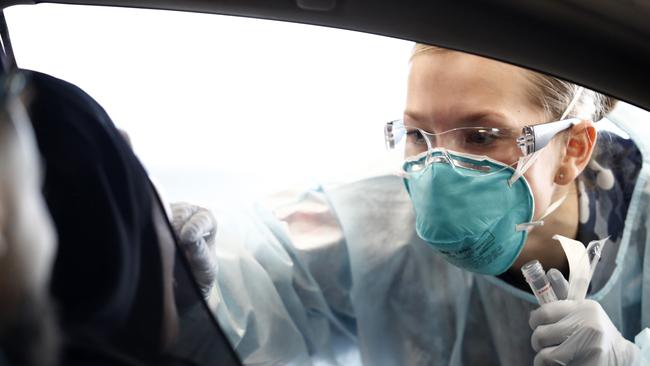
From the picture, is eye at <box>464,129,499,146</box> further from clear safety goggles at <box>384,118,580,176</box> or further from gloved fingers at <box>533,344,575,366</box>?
gloved fingers at <box>533,344,575,366</box>

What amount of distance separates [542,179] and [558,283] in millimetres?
178

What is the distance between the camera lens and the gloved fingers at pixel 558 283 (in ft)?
3.52

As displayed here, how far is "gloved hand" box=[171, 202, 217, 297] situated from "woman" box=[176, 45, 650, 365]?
14mm

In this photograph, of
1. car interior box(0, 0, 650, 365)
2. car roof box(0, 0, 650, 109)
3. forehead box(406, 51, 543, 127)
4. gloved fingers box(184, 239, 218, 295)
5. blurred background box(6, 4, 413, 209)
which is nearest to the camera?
car interior box(0, 0, 650, 365)

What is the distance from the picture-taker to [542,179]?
1.14m

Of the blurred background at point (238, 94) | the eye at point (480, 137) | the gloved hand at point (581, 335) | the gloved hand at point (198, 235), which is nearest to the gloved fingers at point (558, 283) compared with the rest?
the gloved hand at point (581, 335)

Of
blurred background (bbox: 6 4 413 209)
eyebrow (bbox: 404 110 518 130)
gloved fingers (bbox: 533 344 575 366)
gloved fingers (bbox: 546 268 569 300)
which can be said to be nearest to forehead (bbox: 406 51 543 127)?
eyebrow (bbox: 404 110 518 130)

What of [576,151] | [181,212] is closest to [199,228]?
[181,212]

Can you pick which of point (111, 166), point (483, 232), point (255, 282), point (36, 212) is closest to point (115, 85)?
point (255, 282)

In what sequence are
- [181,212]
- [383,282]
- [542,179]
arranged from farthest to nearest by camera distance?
[383,282] < [542,179] < [181,212]

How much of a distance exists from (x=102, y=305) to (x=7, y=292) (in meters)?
0.10

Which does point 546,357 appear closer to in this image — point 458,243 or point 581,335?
point 581,335

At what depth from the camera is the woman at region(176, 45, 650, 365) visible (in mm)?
1089

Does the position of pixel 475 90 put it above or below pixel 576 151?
above
